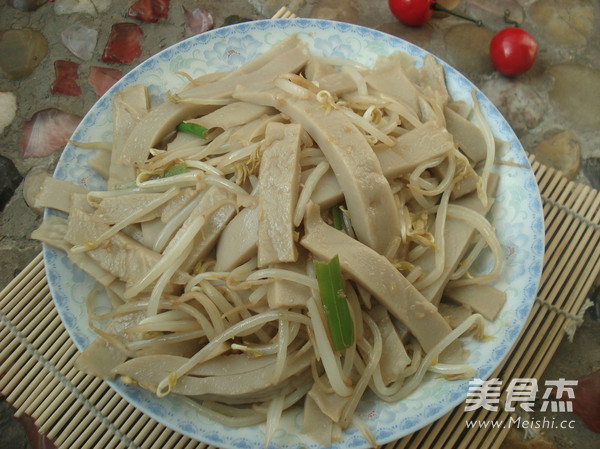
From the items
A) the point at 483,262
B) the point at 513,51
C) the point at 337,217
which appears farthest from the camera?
the point at 513,51

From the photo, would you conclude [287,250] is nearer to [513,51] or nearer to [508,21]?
[513,51]

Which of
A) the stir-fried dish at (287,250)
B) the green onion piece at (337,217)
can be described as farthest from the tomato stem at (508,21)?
the green onion piece at (337,217)

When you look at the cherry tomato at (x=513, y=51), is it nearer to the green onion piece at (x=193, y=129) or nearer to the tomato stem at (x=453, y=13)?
the tomato stem at (x=453, y=13)

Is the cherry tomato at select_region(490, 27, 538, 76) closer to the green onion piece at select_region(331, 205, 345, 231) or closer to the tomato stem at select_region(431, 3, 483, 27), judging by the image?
the tomato stem at select_region(431, 3, 483, 27)

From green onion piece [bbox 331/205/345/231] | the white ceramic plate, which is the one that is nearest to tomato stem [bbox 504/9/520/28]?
the white ceramic plate

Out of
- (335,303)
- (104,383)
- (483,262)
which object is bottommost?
(104,383)

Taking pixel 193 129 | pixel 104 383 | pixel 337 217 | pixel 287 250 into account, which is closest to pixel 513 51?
pixel 337 217
